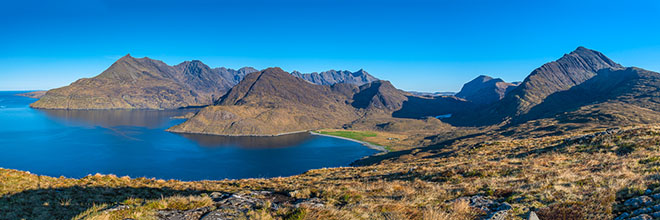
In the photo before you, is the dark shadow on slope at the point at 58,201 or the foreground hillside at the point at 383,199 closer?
the foreground hillside at the point at 383,199

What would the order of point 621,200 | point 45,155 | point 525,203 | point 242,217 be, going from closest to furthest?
point 242,217, point 621,200, point 525,203, point 45,155

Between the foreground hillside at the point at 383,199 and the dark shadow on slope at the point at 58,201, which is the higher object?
the foreground hillside at the point at 383,199

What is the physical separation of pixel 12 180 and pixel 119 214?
591 inches

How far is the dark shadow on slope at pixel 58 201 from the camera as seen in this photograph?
12.1 m

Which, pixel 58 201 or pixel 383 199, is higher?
pixel 383 199

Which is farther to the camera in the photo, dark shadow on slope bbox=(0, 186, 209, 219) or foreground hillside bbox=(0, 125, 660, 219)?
dark shadow on slope bbox=(0, 186, 209, 219)

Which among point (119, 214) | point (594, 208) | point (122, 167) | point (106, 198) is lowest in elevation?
point (122, 167)

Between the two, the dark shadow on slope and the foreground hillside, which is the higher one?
the foreground hillside

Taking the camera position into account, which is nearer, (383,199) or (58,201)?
(383,199)

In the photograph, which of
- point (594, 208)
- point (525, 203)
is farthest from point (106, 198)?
point (594, 208)

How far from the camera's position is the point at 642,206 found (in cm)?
912

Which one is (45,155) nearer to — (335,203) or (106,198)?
(106,198)

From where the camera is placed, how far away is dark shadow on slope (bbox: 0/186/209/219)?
12.1 metres

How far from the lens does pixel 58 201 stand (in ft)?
48.2
